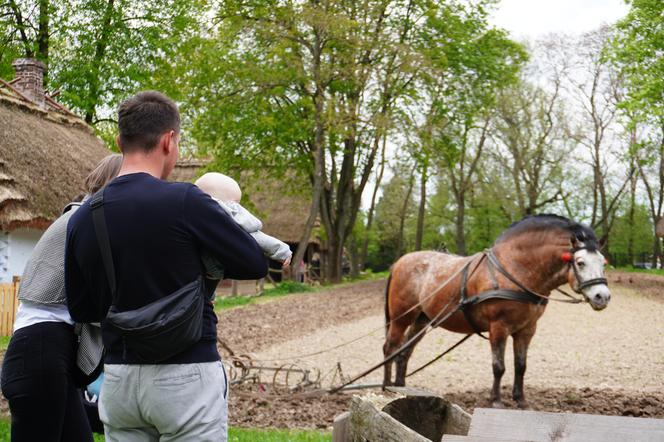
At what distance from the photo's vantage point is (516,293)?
288 inches

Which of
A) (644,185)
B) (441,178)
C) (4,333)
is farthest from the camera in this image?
(441,178)

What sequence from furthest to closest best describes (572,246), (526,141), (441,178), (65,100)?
(441,178), (526,141), (65,100), (572,246)

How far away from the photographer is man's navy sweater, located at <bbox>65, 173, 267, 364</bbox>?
2.54 meters

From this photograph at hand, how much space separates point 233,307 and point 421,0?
48.4 ft

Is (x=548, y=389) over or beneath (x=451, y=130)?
beneath

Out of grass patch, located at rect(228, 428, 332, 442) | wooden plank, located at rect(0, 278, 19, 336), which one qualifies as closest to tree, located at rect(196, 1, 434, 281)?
wooden plank, located at rect(0, 278, 19, 336)

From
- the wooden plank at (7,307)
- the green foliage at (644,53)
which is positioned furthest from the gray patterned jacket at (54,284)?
the green foliage at (644,53)

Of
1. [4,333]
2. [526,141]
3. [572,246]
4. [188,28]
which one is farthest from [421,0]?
[572,246]

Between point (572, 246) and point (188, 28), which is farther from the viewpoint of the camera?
point (188, 28)

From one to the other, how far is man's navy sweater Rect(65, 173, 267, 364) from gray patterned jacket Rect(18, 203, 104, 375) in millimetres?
877

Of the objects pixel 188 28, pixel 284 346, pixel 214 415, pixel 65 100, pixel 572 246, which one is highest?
pixel 188 28

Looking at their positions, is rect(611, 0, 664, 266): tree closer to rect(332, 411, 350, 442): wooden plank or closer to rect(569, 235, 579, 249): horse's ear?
rect(569, 235, 579, 249): horse's ear

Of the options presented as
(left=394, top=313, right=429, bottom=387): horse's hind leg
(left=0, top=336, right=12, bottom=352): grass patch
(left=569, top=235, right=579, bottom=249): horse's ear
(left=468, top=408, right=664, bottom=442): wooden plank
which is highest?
(left=569, top=235, right=579, bottom=249): horse's ear

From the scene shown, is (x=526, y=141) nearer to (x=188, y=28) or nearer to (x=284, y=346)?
(x=188, y=28)
